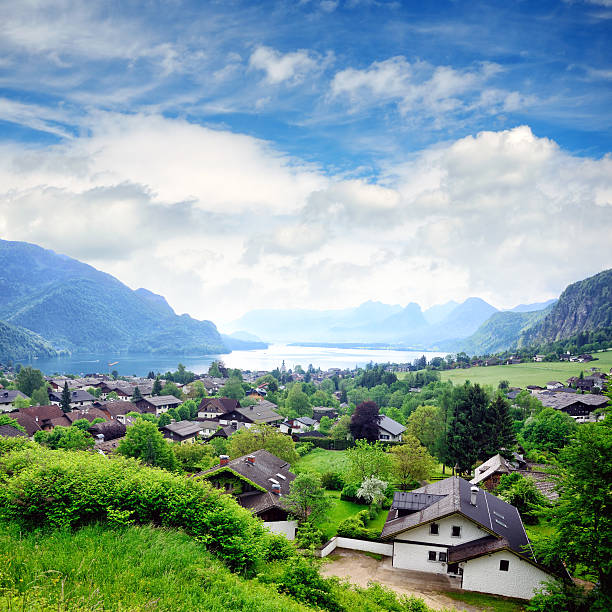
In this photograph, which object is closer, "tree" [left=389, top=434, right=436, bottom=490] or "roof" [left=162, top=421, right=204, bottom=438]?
"tree" [left=389, top=434, right=436, bottom=490]

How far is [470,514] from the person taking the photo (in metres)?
21.0

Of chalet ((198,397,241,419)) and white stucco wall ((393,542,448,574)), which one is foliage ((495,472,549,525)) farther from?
chalet ((198,397,241,419))

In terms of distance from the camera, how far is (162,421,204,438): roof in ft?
189

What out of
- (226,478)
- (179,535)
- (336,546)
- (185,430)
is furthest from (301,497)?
(185,430)

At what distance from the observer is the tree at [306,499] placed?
79.5 feet

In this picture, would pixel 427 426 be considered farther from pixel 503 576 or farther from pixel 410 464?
pixel 503 576

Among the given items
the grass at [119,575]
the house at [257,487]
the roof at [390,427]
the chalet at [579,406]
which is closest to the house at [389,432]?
the roof at [390,427]

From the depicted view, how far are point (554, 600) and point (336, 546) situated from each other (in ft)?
40.9

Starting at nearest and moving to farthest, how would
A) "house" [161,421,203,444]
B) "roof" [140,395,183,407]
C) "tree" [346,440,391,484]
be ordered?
"tree" [346,440,391,484], "house" [161,421,203,444], "roof" [140,395,183,407]

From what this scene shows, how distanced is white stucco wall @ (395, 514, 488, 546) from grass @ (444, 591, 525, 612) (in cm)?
235

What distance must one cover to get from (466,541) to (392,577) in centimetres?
418

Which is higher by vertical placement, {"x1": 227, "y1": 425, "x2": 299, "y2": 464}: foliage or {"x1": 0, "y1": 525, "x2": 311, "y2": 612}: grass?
{"x1": 0, "y1": 525, "x2": 311, "y2": 612}: grass

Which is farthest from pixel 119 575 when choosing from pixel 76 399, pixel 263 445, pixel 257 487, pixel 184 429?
pixel 76 399

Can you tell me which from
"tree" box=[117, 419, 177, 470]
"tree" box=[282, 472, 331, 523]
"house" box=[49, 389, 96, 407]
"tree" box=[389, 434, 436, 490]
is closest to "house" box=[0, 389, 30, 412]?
"house" box=[49, 389, 96, 407]
